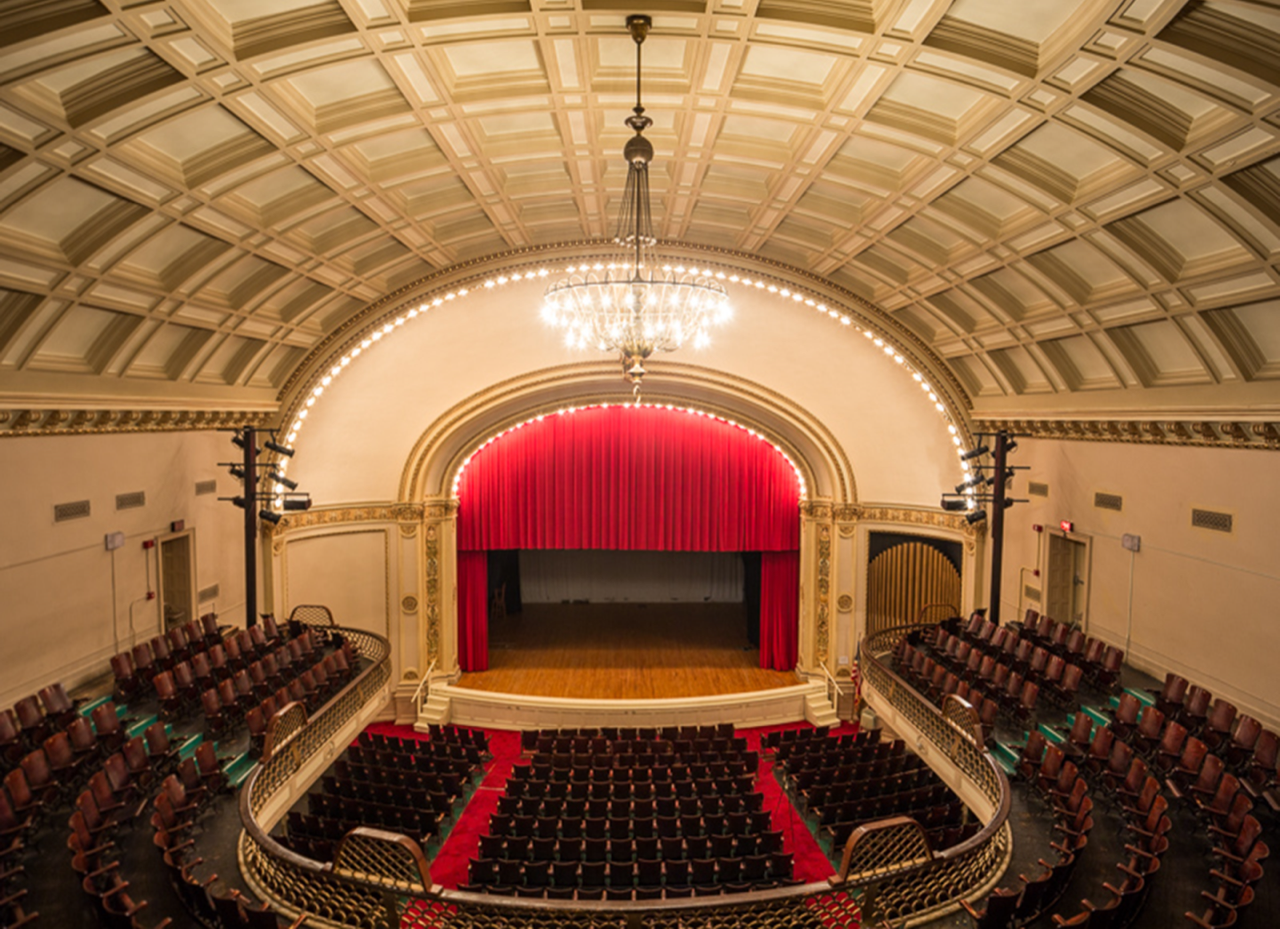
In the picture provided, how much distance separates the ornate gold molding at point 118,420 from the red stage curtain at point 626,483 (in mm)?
5188

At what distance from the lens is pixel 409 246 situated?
1209 centimetres

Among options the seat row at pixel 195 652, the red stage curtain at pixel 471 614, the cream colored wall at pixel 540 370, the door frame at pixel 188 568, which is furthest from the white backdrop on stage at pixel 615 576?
the door frame at pixel 188 568

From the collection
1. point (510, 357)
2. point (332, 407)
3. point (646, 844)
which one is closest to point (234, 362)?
point (332, 407)

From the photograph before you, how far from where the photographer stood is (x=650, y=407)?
17.9 metres

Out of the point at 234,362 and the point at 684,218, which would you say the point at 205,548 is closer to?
the point at 234,362

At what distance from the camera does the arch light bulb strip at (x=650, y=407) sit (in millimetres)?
17359

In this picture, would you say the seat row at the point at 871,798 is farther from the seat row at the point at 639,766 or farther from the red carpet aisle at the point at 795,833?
the seat row at the point at 639,766

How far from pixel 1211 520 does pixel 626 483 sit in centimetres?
1102

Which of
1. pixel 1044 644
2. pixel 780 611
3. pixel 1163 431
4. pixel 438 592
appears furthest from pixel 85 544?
pixel 1163 431

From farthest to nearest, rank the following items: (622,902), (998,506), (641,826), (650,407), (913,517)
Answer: (650,407), (913,517), (998,506), (641,826), (622,902)

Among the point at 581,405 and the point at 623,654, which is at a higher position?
the point at 581,405

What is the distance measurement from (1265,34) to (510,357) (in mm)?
12842

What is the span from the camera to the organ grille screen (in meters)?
16.8

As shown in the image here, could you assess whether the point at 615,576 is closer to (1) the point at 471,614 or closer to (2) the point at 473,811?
(1) the point at 471,614
